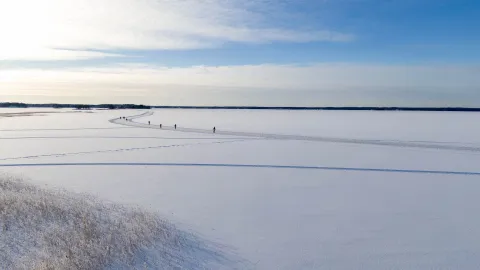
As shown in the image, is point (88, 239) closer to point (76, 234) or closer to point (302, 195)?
point (76, 234)

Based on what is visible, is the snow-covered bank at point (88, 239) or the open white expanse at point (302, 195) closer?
the snow-covered bank at point (88, 239)

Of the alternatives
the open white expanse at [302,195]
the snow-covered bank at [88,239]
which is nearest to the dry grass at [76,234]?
the snow-covered bank at [88,239]

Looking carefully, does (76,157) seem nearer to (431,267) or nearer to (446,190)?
(446,190)

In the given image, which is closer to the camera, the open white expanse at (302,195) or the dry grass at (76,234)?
the dry grass at (76,234)

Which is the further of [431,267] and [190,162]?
Answer: [190,162]

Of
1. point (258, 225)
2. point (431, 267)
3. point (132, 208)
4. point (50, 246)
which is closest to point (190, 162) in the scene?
point (132, 208)

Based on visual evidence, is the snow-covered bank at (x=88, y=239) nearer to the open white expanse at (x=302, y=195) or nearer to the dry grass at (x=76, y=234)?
the dry grass at (x=76, y=234)

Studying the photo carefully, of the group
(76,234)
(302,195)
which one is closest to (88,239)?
(76,234)

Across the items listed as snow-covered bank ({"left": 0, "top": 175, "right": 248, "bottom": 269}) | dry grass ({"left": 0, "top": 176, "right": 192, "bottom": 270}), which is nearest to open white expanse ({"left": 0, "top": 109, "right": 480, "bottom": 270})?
snow-covered bank ({"left": 0, "top": 175, "right": 248, "bottom": 269})
